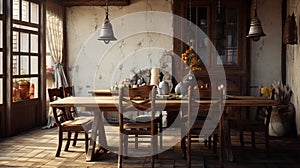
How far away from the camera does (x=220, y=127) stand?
420cm

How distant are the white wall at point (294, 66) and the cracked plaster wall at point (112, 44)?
86.8 inches

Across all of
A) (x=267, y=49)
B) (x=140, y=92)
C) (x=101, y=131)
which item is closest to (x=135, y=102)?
(x=140, y=92)

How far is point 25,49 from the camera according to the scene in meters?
6.45

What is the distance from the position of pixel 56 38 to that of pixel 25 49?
3.28ft

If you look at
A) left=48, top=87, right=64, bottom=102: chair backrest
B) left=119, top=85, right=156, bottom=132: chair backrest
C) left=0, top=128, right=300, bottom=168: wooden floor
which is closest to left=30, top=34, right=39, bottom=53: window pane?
left=0, top=128, right=300, bottom=168: wooden floor

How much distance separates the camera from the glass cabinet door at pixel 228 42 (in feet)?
22.6

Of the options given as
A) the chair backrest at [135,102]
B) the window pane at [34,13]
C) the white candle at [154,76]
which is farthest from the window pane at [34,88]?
the chair backrest at [135,102]

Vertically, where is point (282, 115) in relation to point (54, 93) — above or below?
below

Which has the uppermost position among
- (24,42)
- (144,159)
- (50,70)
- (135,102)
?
(24,42)

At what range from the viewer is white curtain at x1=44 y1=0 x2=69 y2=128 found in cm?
704

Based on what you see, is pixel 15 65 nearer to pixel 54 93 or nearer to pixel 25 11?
pixel 25 11

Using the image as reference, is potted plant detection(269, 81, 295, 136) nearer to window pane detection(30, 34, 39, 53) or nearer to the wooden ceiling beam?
the wooden ceiling beam

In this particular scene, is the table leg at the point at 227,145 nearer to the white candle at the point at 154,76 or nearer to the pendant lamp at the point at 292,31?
the pendant lamp at the point at 292,31

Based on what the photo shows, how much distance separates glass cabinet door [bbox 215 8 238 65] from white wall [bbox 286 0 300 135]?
0.92 m
